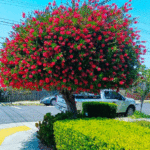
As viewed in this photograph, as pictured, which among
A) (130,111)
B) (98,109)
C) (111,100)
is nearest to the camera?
(98,109)

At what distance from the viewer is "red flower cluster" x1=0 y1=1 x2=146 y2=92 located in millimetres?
3895

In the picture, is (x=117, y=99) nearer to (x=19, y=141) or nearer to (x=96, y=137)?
(x=19, y=141)

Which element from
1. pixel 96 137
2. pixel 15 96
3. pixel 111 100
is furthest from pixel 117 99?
pixel 15 96

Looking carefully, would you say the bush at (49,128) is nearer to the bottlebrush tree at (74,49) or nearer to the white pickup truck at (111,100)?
the bottlebrush tree at (74,49)

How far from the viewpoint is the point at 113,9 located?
4.46 meters

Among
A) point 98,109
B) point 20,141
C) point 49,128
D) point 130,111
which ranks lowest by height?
point 20,141

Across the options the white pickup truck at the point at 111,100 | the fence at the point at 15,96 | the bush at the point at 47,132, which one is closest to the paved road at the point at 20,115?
the white pickup truck at the point at 111,100

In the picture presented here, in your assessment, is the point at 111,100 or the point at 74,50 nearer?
the point at 74,50

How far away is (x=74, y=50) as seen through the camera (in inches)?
156

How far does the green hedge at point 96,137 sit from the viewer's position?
288 centimetres

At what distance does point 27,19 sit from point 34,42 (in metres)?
0.86

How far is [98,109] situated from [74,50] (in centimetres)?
525

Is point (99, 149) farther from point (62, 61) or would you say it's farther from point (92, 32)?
point (92, 32)

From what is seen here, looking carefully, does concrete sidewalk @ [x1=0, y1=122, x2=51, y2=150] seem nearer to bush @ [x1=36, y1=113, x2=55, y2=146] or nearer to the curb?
the curb
